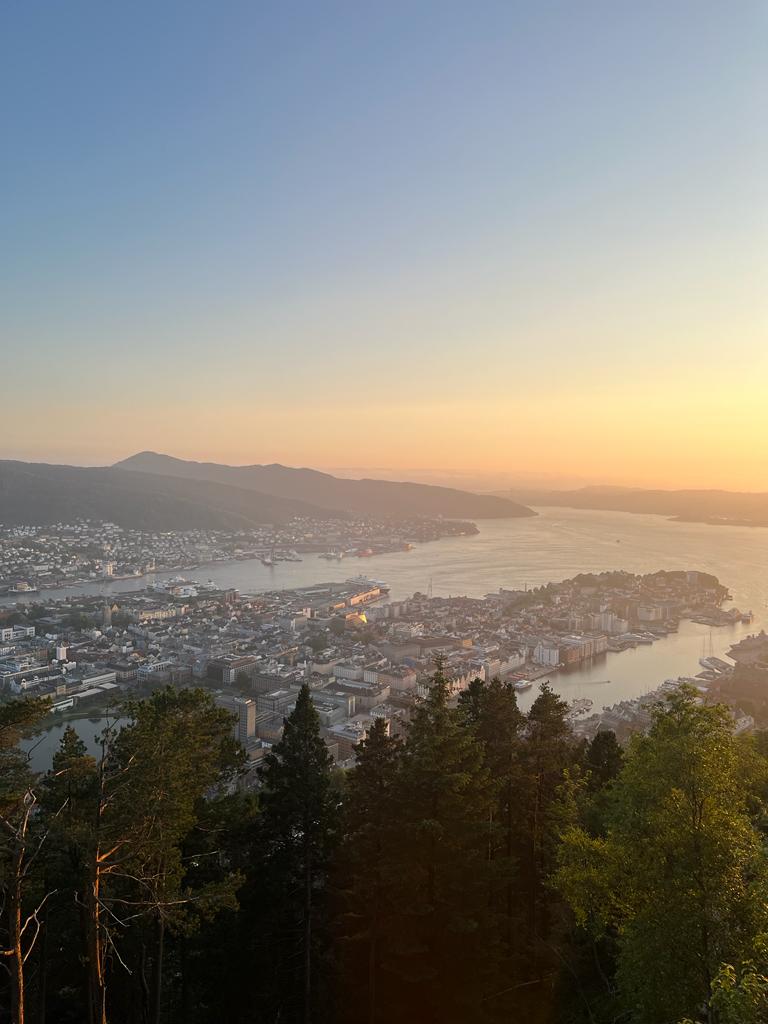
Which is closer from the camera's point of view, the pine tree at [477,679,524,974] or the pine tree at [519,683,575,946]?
the pine tree at [477,679,524,974]

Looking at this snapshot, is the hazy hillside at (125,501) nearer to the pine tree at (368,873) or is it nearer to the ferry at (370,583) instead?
the ferry at (370,583)

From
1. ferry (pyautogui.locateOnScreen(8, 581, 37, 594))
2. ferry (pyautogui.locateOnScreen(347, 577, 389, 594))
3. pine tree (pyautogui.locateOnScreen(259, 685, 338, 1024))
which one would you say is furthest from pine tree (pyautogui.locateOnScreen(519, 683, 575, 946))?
ferry (pyautogui.locateOnScreen(8, 581, 37, 594))

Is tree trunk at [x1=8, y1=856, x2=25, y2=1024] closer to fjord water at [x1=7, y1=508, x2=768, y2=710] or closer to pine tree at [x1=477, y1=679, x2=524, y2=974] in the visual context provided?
pine tree at [x1=477, y1=679, x2=524, y2=974]

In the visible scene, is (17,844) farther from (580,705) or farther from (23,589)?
(23,589)

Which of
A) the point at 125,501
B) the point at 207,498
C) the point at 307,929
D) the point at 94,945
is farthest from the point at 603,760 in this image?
the point at 207,498

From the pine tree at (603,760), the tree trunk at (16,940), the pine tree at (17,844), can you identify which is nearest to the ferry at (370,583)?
the pine tree at (603,760)

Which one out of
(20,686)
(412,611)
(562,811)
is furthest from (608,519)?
(562,811)
